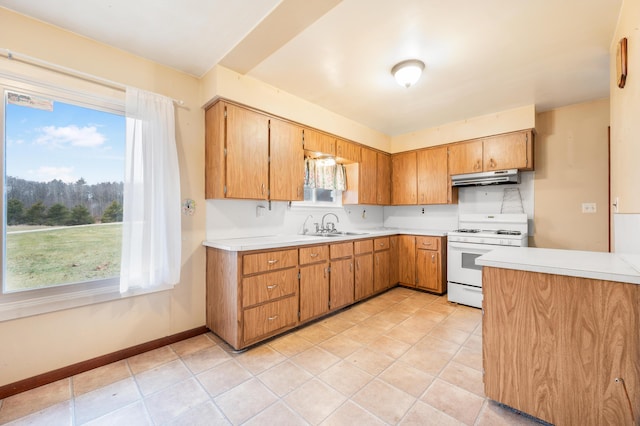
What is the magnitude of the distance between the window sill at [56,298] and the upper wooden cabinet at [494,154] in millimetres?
4267

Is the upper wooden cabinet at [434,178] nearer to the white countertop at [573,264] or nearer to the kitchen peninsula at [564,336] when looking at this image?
the white countertop at [573,264]

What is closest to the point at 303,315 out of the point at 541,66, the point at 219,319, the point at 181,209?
the point at 219,319

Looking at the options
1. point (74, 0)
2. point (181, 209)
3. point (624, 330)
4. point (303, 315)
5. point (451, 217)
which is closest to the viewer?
point (624, 330)

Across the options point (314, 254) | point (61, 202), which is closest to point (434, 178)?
point (314, 254)

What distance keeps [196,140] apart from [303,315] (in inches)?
84.2

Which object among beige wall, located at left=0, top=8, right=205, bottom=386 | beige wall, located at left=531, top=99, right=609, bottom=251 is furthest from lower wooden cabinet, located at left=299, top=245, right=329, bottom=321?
beige wall, located at left=531, top=99, right=609, bottom=251

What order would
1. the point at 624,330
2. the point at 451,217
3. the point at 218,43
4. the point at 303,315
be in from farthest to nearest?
the point at 451,217 → the point at 303,315 → the point at 218,43 → the point at 624,330

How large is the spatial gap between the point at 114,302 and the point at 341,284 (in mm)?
2239

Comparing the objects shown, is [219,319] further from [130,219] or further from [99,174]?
[99,174]

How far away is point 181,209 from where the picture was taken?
256cm

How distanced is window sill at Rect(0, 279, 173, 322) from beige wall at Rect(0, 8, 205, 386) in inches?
2.1

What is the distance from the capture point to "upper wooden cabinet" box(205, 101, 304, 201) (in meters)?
2.50

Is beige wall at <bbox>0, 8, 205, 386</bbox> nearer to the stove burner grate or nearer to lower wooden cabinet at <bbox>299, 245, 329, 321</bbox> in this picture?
lower wooden cabinet at <bbox>299, 245, 329, 321</bbox>

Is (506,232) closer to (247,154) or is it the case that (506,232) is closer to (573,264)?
(573,264)
